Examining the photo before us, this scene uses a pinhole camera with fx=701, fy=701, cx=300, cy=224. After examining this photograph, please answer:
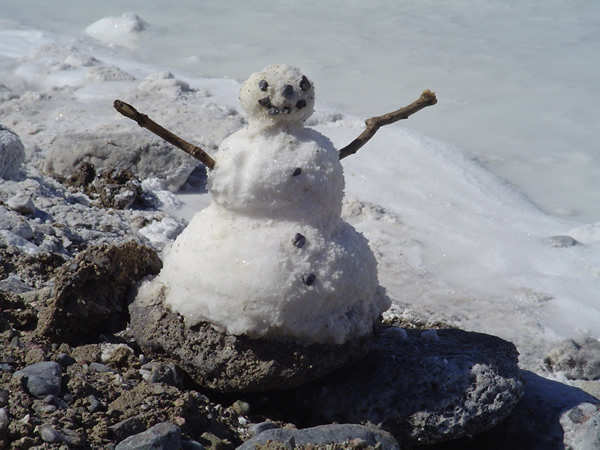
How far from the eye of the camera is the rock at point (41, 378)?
2.43m

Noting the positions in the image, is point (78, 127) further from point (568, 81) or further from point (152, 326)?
point (568, 81)

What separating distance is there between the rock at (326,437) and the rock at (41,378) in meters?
0.69

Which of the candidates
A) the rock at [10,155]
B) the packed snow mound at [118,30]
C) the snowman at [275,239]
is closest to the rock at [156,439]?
the snowman at [275,239]

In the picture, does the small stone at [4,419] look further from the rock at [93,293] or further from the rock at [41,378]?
the rock at [93,293]

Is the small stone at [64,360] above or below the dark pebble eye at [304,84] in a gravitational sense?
below

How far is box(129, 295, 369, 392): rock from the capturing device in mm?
2648

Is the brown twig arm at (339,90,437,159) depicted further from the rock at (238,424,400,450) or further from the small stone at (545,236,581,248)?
the small stone at (545,236,581,248)

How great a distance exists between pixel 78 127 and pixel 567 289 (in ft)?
15.8

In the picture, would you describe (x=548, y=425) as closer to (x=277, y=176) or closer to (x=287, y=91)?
(x=277, y=176)

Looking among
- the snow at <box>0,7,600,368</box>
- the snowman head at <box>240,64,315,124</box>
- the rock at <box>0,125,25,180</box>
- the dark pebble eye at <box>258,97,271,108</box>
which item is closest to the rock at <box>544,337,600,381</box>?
the snow at <box>0,7,600,368</box>

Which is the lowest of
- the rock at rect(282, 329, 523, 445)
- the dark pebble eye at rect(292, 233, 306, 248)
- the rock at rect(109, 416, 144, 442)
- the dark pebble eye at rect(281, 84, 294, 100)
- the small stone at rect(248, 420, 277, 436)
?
the small stone at rect(248, 420, 277, 436)

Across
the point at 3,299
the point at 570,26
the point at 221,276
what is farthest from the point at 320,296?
the point at 570,26

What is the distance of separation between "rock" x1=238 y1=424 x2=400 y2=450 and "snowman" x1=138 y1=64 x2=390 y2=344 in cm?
34

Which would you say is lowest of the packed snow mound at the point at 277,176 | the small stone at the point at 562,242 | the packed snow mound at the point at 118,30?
the small stone at the point at 562,242
